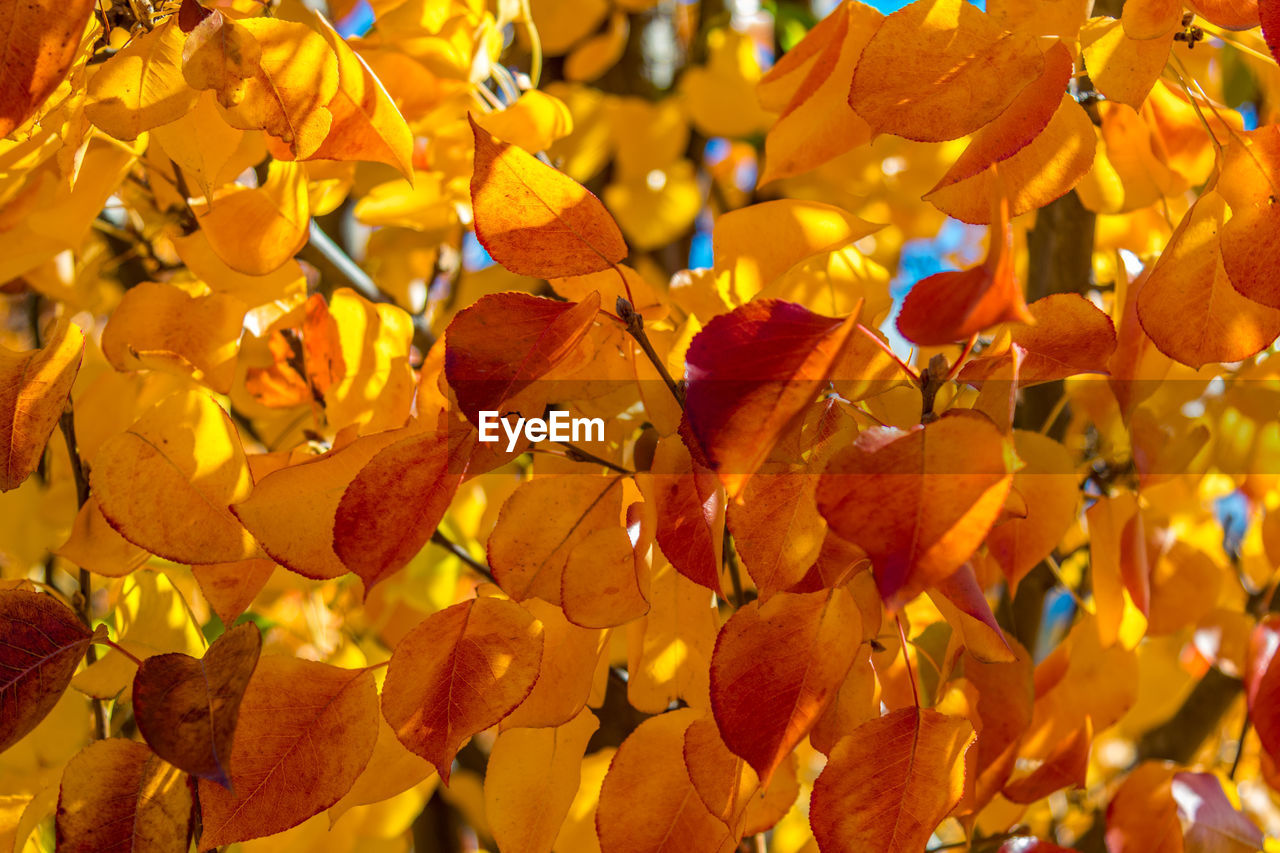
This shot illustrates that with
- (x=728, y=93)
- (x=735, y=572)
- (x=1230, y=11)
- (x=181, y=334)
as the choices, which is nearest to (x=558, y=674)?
(x=735, y=572)

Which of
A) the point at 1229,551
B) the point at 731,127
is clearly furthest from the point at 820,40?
the point at 1229,551

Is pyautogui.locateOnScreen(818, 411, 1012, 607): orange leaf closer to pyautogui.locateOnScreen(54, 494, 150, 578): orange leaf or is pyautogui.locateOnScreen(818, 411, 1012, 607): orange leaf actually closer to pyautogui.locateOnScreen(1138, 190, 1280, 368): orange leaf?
pyautogui.locateOnScreen(1138, 190, 1280, 368): orange leaf


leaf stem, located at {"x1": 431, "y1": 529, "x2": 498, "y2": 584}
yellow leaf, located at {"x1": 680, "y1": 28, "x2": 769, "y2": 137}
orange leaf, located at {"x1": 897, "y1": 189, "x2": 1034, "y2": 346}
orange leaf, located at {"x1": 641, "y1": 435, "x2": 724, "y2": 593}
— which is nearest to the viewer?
orange leaf, located at {"x1": 897, "y1": 189, "x2": 1034, "y2": 346}

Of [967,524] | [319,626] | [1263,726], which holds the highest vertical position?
[967,524]

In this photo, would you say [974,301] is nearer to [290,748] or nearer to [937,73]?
[937,73]

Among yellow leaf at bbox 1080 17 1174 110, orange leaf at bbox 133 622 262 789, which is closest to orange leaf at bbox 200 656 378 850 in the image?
orange leaf at bbox 133 622 262 789

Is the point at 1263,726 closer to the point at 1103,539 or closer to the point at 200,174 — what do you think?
the point at 1103,539
